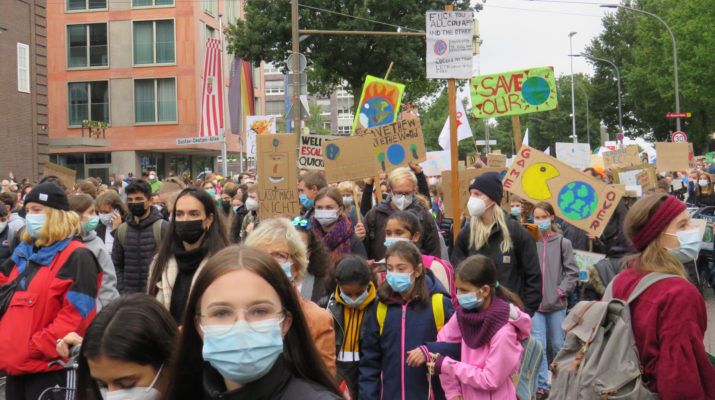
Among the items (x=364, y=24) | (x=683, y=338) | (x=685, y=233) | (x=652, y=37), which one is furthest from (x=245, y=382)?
(x=652, y=37)

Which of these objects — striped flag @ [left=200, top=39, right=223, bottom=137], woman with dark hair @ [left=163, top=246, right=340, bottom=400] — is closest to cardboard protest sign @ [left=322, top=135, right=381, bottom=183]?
woman with dark hair @ [left=163, top=246, right=340, bottom=400]

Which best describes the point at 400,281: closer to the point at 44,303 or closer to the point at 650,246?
the point at 650,246

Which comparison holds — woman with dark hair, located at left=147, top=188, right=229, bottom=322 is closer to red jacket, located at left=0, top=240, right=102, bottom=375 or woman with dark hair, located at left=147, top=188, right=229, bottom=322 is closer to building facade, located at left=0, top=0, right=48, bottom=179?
red jacket, located at left=0, top=240, right=102, bottom=375

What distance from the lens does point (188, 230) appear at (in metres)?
4.79

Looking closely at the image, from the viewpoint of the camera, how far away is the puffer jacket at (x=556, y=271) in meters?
8.45

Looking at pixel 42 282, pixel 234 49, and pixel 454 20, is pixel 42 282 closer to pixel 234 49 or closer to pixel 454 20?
pixel 454 20

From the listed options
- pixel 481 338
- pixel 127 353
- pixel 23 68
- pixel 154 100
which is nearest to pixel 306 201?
pixel 481 338

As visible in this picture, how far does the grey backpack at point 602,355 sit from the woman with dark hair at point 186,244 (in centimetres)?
194

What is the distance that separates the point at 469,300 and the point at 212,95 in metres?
21.1

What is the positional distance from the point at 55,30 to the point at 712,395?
4751 cm

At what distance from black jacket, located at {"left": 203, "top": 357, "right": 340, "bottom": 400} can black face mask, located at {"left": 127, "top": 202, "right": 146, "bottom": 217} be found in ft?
16.2

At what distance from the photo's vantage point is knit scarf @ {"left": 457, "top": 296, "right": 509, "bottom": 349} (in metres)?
5.04

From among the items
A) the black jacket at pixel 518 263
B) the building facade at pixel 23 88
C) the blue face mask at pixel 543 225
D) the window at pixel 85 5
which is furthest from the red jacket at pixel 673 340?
the window at pixel 85 5

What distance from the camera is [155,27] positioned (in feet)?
151
